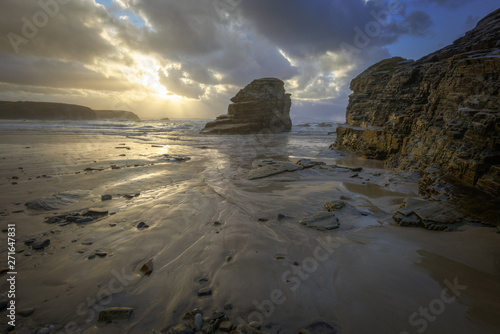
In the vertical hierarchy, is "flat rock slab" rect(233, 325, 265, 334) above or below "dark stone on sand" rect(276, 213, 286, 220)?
above

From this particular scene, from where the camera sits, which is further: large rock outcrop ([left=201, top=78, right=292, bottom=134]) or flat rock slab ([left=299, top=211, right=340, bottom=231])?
large rock outcrop ([left=201, top=78, right=292, bottom=134])

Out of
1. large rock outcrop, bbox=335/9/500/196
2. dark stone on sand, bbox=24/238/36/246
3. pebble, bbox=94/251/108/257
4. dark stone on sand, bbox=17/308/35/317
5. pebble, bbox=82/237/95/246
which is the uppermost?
large rock outcrop, bbox=335/9/500/196

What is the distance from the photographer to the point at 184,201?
5613 mm

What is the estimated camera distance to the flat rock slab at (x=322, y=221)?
13.8 ft

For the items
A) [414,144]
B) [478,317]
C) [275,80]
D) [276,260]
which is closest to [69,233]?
[276,260]

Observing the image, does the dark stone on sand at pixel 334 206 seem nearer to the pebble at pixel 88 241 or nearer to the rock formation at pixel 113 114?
the pebble at pixel 88 241

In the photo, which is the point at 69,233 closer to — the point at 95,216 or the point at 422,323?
the point at 95,216

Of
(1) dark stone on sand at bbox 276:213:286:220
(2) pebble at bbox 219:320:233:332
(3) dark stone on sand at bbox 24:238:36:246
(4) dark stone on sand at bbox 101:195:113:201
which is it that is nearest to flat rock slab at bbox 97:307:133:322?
(2) pebble at bbox 219:320:233:332

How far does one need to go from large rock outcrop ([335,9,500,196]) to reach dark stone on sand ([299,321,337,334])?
466cm

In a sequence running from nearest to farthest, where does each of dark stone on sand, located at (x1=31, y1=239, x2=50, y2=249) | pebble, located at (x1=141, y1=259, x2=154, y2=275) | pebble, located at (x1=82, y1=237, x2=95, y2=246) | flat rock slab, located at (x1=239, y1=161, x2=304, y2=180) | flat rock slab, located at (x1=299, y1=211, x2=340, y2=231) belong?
1. pebble, located at (x1=141, y1=259, x2=154, y2=275)
2. dark stone on sand, located at (x1=31, y1=239, x2=50, y2=249)
3. pebble, located at (x1=82, y1=237, x2=95, y2=246)
4. flat rock slab, located at (x1=299, y1=211, x2=340, y2=231)
5. flat rock slab, located at (x1=239, y1=161, x2=304, y2=180)

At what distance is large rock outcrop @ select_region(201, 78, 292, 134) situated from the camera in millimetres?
48741

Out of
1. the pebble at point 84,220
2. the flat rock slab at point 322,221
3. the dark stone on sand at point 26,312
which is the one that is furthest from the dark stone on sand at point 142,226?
the flat rock slab at point 322,221

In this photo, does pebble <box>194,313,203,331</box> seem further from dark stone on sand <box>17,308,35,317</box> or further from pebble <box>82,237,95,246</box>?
pebble <box>82,237,95,246</box>

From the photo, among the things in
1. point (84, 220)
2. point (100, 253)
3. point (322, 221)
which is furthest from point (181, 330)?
point (84, 220)
